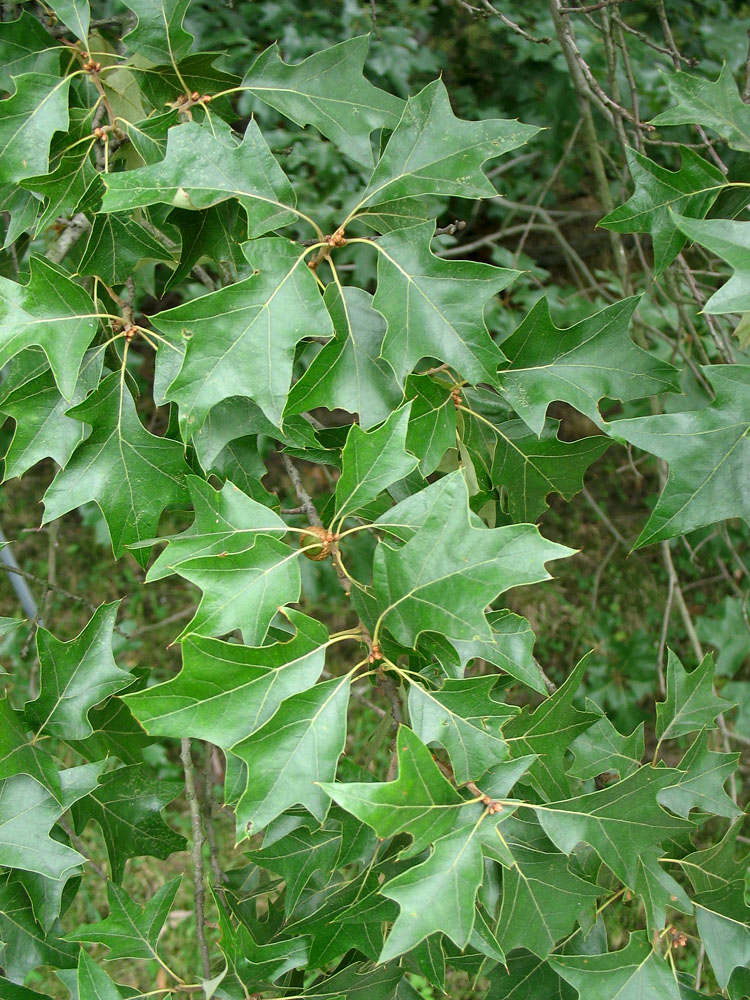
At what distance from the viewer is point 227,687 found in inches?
38.9

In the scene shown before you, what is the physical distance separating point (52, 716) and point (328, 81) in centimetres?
108

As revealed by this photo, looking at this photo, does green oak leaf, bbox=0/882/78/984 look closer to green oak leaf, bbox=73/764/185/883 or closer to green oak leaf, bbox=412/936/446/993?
green oak leaf, bbox=73/764/185/883

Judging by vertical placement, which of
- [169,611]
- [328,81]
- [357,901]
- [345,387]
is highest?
[328,81]

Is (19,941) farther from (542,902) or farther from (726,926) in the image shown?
(726,926)

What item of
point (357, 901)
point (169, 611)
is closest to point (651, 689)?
point (169, 611)

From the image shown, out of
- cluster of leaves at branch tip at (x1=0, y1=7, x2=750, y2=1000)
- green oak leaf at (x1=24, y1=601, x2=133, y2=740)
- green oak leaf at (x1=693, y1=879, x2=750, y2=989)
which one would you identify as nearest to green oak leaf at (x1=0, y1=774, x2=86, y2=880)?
cluster of leaves at branch tip at (x1=0, y1=7, x2=750, y2=1000)

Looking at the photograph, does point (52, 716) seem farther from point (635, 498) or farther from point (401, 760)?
point (635, 498)

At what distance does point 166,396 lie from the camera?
1089mm

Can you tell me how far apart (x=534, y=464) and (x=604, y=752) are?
46 centimetres

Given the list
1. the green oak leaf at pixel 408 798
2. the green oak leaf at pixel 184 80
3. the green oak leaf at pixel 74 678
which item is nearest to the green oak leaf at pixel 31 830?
the green oak leaf at pixel 74 678

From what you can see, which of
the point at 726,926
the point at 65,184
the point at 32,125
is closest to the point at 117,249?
the point at 65,184

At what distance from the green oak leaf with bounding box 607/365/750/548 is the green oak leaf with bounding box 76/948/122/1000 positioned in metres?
0.88

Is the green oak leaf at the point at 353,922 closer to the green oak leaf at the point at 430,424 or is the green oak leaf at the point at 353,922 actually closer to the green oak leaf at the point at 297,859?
the green oak leaf at the point at 297,859

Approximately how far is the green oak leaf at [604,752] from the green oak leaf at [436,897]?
0.40 m
